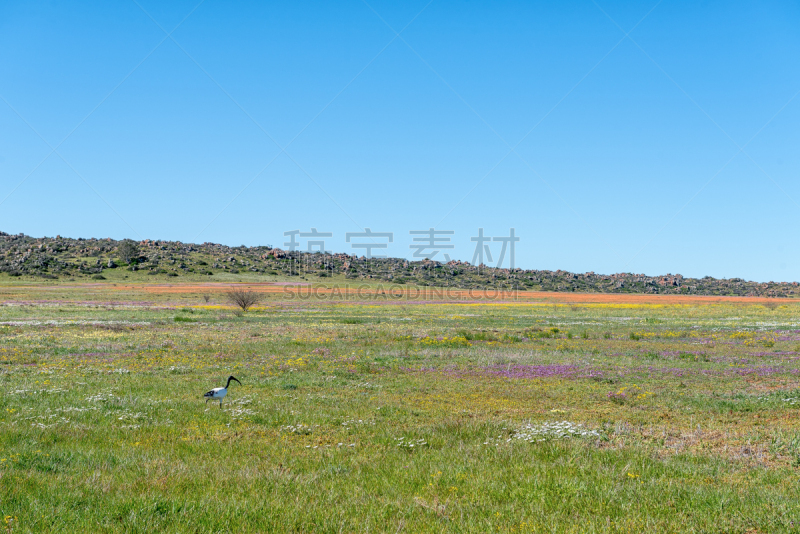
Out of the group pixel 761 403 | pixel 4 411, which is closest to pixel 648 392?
pixel 761 403

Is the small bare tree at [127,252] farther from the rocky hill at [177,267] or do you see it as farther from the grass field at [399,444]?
the grass field at [399,444]

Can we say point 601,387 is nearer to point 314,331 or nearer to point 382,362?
point 382,362

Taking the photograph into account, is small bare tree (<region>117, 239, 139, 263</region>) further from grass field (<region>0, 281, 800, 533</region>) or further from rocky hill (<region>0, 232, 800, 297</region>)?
grass field (<region>0, 281, 800, 533</region>)

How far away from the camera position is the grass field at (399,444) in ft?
22.4

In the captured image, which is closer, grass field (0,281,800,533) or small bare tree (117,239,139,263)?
grass field (0,281,800,533)

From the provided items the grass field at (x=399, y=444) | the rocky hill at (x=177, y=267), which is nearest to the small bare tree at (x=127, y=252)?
the rocky hill at (x=177, y=267)

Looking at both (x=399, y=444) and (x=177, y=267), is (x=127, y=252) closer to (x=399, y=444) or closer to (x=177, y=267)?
(x=177, y=267)

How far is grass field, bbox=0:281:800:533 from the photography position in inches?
269

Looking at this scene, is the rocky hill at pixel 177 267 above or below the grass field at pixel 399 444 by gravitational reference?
above

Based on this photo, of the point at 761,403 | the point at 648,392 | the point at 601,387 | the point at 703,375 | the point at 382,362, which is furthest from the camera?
the point at 382,362

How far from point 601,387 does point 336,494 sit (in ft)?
45.6

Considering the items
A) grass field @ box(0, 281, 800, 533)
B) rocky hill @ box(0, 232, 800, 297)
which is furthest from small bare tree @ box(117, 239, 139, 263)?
grass field @ box(0, 281, 800, 533)

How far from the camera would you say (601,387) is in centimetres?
1895

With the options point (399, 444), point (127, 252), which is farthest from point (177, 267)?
point (399, 444)
